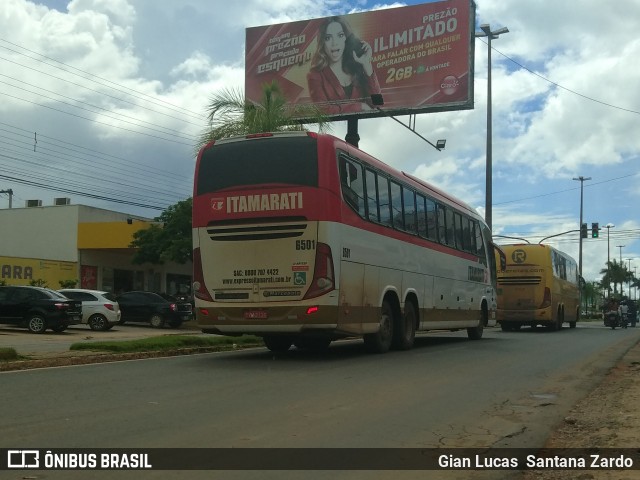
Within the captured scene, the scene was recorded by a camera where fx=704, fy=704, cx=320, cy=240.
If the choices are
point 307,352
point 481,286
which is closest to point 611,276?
point 481,286

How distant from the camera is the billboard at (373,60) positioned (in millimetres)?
32812

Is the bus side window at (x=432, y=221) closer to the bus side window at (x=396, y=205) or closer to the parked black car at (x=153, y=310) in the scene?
the bus side window at (x=396, y=205)

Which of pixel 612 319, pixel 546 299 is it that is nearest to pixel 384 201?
pixel 546 299

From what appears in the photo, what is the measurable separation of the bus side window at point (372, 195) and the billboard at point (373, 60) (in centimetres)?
1740

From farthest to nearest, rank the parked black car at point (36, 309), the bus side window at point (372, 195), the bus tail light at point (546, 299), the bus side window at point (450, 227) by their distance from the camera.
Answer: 1. the bus tail light at point (546, 299)
2. the parked black car at point (36, 309)
3. the bus side window at point (450, 227)
4. the bus side window at point (372, 195)

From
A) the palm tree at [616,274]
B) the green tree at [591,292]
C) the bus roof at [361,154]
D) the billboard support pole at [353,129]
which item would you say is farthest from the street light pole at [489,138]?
the palm tree at [616,274]

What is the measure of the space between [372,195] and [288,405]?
6824mm

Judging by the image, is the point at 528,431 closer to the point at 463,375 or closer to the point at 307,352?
the point at 463,375

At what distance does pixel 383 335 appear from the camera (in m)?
15.3

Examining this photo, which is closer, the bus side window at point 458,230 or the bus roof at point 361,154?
the bus roof at point 361,154

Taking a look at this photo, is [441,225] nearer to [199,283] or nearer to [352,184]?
[352,184]

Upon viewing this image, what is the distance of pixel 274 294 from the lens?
504 inches

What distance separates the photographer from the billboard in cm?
3281

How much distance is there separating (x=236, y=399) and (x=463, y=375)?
15.7 ft
